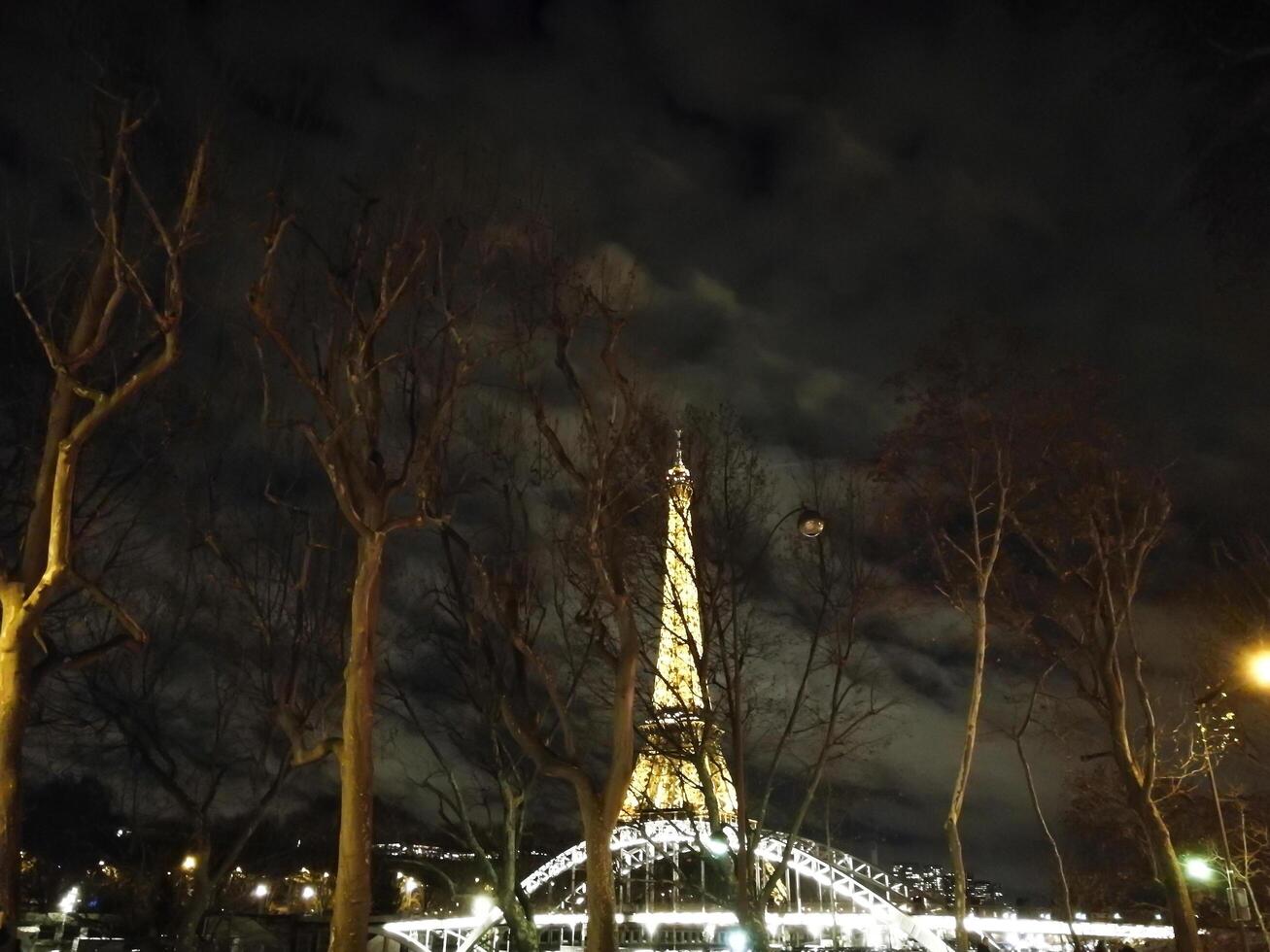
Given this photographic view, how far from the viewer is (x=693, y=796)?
122 ft

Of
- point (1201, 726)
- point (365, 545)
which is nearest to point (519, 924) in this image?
point (365, 545)

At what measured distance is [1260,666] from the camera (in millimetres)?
10031

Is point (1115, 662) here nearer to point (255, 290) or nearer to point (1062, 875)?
point (1062, 875)

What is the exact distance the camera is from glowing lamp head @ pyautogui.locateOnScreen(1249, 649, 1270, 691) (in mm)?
9961

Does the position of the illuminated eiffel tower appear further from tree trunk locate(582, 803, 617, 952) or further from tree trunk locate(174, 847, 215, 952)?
tree trunk locate(174, 847, 215, 952)

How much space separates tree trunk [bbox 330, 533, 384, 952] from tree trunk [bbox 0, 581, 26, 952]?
3.38 meters

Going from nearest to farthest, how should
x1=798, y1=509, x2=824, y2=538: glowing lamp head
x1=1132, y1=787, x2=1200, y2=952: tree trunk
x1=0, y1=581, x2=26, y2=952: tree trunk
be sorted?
x1=0, y1=581, x2=26, y2=952: tree trunk < x1=798, y1=509, x2=824, y2=538: glowing lamp head < x1=1132, y1=787, x2=1200, y2=952: tree trunk

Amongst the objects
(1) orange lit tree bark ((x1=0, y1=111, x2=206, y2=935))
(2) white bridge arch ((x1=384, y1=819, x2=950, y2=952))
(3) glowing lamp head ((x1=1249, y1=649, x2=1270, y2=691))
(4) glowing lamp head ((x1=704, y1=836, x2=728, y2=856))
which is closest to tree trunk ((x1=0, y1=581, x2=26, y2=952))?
(1) orange lit tree bark ((x1=0, y1=111, x2=206, y2=935))

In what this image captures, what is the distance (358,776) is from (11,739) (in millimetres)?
3808

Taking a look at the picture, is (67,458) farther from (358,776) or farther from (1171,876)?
(1171,876)

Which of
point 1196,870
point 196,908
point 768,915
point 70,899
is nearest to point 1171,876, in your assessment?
point 1196,870

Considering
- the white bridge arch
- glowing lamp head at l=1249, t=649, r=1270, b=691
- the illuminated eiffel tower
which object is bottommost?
the white bridge arch

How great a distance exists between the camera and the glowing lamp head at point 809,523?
44.8 feet

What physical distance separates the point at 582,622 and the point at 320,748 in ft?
12.4
